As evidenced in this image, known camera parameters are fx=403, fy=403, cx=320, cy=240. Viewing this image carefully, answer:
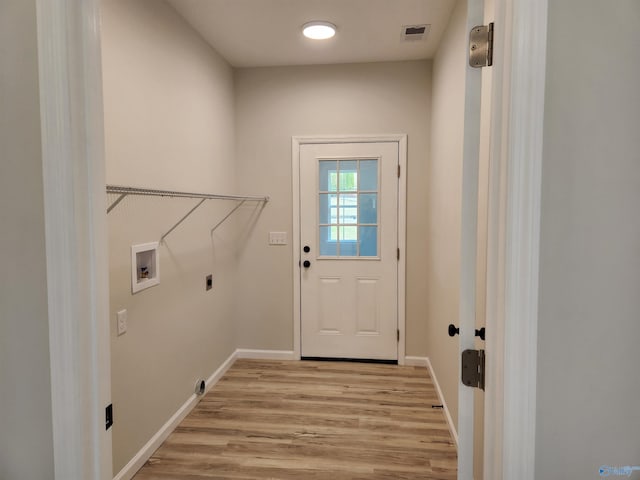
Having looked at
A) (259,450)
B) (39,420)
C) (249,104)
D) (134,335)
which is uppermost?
(249,104)

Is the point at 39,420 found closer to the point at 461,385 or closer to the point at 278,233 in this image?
the point at 461,385

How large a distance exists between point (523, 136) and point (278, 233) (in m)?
3.14

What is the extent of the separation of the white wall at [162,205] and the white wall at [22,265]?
102 centimetres

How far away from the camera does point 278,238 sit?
12.7 feet

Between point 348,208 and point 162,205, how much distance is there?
1810mm

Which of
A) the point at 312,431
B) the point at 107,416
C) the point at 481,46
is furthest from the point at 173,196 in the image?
the point at 481,46

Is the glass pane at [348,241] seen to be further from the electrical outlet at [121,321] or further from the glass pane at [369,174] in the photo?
the electrical outlet at [121,321]

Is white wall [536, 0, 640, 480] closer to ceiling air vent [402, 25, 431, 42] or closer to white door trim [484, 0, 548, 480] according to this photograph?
white door trim [484, 0, 548, 480]

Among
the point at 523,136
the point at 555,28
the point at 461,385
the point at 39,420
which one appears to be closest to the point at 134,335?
the point at 39,420

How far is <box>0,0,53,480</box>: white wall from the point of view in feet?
3.09

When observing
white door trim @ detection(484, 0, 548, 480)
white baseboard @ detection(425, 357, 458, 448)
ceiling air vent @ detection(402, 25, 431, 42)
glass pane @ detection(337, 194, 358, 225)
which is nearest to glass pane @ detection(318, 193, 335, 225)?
glass pane @ detection(337, 194, 358, 225)

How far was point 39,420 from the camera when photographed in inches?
38.9

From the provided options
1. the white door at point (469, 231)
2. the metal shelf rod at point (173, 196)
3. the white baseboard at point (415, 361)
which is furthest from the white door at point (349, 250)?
the white door at point (469, 231)

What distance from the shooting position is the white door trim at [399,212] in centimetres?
368
